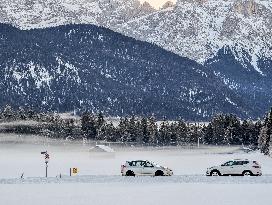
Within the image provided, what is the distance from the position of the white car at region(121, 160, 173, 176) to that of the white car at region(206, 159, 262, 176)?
5.32 m

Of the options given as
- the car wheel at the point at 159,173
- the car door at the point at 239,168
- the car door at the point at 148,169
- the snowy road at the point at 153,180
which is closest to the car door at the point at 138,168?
the car door at the point at 148,169

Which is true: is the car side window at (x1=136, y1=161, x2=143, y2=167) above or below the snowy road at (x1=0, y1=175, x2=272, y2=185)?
above

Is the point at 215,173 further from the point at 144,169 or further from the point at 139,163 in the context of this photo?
the point at 139,163

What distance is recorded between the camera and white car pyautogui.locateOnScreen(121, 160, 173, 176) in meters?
74.8

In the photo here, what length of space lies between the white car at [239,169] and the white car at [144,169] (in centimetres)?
532

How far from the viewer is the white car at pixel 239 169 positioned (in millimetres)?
75125

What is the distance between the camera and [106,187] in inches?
2603

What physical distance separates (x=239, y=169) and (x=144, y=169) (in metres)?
10.4

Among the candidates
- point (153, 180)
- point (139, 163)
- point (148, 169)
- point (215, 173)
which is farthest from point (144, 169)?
point (215, 173)

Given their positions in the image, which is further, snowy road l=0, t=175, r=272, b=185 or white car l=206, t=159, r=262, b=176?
white car l=206, t=159, r=262, b=176

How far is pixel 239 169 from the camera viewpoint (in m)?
75.6

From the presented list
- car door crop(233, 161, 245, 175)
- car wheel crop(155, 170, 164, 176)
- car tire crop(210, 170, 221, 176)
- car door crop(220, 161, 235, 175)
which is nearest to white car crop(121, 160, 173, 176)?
car wheel crop(155, 170, 164, 176)

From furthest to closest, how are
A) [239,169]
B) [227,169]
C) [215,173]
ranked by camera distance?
[215,173], [227,169], [239,169]

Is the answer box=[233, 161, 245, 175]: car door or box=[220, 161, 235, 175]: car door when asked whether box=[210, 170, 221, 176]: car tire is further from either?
box=[233, 161, 245, 175]: car door
